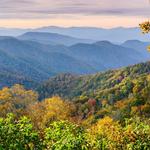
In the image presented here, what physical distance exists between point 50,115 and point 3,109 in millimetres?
22130

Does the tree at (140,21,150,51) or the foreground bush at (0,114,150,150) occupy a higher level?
the tree at (140,21,150,51)

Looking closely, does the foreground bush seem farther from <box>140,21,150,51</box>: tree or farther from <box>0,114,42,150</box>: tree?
<box>140,21,150,51</box>: tree

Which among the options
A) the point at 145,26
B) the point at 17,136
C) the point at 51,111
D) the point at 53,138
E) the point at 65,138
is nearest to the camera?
the point at 145,26

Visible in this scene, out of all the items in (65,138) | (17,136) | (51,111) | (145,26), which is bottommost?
(51,111)

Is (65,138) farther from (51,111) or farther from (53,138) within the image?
(51,111)

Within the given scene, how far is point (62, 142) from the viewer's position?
33.8m

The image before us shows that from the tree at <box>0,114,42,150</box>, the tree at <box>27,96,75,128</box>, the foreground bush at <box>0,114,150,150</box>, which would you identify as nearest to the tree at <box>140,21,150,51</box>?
the foreground bush at <box>0,114,150,150</box>

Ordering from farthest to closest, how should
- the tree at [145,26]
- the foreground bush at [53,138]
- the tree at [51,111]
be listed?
the tree at [51,111], the foreground bush at [53,138], the tree at [145,26]

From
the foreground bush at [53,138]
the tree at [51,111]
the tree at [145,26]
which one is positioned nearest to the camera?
the tree at [145,26]

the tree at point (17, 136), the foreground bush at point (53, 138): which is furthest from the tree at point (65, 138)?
the tree at point (17, 136)

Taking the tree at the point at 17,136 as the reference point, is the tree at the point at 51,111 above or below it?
below

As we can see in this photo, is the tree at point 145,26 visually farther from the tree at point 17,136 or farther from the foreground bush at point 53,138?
the tree at point 17,136

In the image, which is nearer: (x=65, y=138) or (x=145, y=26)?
(x=145, y=26)

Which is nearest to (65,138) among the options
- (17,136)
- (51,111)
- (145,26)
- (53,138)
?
(53,138)
